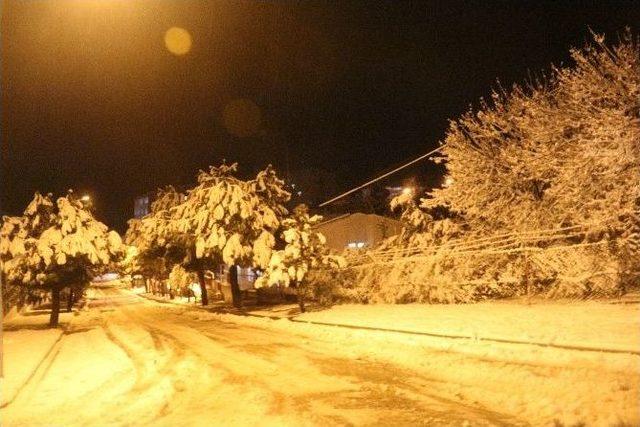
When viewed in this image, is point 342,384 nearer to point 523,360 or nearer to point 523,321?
point 523,360

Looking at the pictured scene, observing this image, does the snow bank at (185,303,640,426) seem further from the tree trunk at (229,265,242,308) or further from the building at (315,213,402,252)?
the building at (315,213,402,252)

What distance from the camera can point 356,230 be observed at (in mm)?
35562

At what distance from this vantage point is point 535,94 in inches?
779

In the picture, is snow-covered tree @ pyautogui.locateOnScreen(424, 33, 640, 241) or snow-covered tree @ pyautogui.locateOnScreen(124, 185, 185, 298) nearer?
snow-covered tree @ pyautogui.locateOnScreen(424, 33, 640, 241)

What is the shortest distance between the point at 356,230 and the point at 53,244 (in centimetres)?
1999

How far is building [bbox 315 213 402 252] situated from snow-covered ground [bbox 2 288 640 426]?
21.2 metres

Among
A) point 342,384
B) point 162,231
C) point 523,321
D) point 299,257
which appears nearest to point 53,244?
point 299,257

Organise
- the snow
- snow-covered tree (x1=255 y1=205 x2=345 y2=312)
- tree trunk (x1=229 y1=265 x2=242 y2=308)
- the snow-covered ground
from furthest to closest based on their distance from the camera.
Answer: tree trunk (x1=229 y1=265 x2=242 y2=308), snow-covered tree (x1=255 y1=205 x2=345 y2=312), the snow, the snow-covered ground

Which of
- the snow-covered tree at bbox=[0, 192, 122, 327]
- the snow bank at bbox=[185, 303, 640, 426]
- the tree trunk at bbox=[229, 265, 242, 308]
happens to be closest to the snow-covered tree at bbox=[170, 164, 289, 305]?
the tree trunk at bbox=[229, 265, 242, 308]

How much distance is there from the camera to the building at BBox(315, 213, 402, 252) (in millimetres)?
35366

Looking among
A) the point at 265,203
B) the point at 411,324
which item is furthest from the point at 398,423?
the point at 265,203

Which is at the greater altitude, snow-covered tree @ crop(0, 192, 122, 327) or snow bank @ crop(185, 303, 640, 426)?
snow-covered tree @ crop(0, 192, 122, 327)

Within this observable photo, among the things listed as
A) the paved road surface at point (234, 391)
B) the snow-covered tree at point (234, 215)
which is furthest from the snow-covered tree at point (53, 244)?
the paved road surface at point (234, 391)

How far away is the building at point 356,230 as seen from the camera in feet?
116
